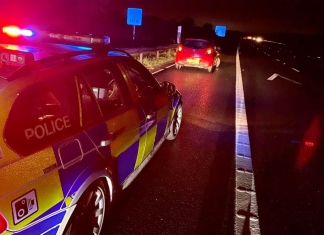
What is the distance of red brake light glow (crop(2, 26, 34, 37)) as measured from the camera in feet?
9.80

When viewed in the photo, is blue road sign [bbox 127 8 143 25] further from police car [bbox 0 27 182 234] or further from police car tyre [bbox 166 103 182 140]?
police car [bbox 0 27 182 234]

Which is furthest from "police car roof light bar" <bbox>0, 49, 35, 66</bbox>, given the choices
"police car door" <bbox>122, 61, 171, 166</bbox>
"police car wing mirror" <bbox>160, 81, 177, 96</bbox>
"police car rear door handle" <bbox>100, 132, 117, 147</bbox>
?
"police car wing mirror" <bbox>160, 81, 177, 96</bbox>

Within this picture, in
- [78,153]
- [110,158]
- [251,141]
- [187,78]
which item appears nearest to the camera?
[78,153]

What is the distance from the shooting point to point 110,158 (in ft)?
9.62

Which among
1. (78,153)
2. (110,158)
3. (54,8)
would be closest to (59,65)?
(78,153)

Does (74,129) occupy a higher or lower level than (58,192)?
higher

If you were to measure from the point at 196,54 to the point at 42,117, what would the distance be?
13738mm

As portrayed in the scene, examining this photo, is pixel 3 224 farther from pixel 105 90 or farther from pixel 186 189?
pixel 186 189

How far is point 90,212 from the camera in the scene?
286 centimetres

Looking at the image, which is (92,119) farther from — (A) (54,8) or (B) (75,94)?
(A) (54,8)

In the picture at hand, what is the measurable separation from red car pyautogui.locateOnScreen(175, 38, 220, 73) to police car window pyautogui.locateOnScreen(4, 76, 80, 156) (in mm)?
13290

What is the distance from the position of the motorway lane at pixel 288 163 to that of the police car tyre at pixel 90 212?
5.22 ft

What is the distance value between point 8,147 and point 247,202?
9.24 feet

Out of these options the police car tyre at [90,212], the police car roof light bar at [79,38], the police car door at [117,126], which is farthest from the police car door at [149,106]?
the police car tyre at [90,212]
